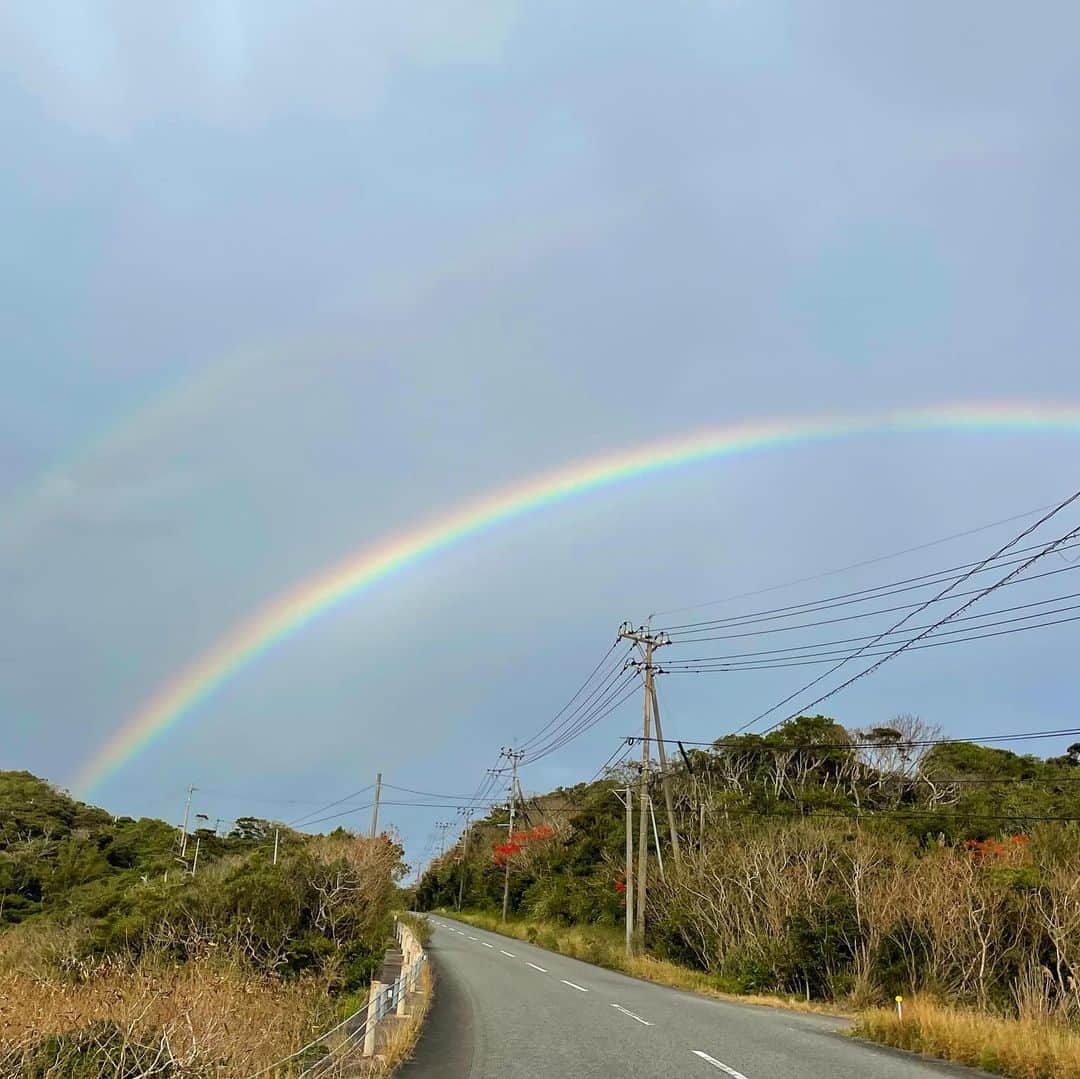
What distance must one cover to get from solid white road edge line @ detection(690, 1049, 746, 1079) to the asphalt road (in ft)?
0.04

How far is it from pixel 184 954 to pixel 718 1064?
22.2 metres

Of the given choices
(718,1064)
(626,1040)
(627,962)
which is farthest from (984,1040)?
(627,962)

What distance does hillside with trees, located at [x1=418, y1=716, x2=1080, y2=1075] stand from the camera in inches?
828

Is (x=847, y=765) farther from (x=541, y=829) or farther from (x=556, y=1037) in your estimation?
(x=556, y=1037)

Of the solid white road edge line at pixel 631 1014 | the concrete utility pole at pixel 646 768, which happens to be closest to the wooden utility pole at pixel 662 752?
the concrete utility pole at pixel 646 768

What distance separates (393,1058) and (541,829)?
6089 centimetres

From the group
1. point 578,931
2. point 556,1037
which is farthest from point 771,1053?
point 578,931

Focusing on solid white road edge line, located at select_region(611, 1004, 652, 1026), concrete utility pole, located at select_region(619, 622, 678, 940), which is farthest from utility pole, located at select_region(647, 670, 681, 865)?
solid white road edge line, located at select_region(611, 1004, 652, 1026)

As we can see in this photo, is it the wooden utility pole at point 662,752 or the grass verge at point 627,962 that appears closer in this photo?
the grass verge at point 627,962

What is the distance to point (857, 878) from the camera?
2509cm

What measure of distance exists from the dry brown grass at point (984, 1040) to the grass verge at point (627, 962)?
23.0ft

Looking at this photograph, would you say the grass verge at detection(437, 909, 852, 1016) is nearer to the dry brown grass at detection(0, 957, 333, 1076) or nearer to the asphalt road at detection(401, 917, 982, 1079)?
the asphalt road at detection(401, 917, 982, 1079)

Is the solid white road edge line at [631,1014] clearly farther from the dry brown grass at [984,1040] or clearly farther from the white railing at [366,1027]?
the white railing at [366,1027]

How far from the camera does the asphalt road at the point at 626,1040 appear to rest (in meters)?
10.6
